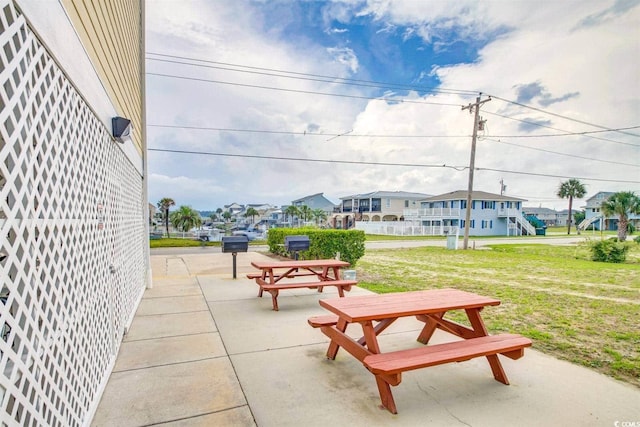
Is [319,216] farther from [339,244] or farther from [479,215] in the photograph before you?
[339,244]

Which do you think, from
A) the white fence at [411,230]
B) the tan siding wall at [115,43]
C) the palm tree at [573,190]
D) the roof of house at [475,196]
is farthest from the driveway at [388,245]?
the palm tree at [573,190]

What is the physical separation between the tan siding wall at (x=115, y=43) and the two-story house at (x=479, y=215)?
108 ft

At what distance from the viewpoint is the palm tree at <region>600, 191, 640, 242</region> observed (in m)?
24.3

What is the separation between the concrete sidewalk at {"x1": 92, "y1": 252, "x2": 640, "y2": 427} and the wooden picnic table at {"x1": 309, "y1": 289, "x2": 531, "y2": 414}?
0.85 feet

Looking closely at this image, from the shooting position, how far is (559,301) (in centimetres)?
632

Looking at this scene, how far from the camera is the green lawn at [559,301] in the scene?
387 cm

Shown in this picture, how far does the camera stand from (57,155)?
1896 millimetres

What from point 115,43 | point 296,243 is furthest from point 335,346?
point 296,243

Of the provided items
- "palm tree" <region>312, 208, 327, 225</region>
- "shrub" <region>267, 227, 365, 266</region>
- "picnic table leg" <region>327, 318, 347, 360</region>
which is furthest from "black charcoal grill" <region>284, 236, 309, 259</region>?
"palm tree" <region>312, 208, 327, 225</region>

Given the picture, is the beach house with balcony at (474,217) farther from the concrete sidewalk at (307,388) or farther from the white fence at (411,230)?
the concrete sidewalk at (307,388)

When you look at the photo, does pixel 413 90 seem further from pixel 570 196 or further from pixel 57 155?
pixel 570 196

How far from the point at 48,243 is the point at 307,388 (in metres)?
2.27

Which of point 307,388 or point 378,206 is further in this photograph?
point 378,206

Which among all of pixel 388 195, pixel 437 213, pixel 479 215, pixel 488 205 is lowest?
pixel 479 215
